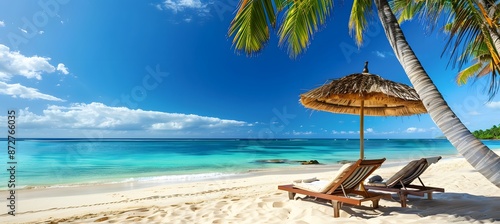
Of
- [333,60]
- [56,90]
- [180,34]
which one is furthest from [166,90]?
[333,60]

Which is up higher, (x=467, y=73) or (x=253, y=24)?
(x=467, y=73)

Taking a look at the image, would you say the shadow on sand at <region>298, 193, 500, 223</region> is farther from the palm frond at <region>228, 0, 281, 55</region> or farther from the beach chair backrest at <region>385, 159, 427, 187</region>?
the palm frond at <region>228, 0, 281, 55</region>

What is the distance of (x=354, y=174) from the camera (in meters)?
3.95

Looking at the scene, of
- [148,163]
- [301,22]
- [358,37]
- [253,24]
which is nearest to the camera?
[253,24]

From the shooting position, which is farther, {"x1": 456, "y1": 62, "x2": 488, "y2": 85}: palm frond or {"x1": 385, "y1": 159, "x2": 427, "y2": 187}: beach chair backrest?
{"x1": 456, "y1": 62, "x2": 488, "y2": 85}: palm frond

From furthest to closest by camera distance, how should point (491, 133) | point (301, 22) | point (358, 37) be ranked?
point (491, 133) < point (358, 37) < point (301, 22)

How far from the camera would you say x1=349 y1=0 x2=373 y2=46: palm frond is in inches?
228

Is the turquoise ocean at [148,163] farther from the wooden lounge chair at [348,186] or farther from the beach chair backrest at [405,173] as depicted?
the beach chair backrest at [405,173]

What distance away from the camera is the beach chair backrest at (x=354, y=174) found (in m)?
3.84

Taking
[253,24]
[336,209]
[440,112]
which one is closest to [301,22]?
[253,24]

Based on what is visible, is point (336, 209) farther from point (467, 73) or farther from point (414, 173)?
point (467, 73)

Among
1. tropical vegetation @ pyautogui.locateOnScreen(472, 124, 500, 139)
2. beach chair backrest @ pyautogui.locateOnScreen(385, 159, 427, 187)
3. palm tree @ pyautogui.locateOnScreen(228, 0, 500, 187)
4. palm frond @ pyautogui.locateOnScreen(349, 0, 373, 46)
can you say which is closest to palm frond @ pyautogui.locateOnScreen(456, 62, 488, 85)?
palm frond @ pyautogui.locateOnScreen(349, 0, 373, 46)

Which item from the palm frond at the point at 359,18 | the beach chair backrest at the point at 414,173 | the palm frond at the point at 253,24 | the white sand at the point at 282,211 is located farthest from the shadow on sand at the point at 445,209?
the palm frond at the point at 359,18

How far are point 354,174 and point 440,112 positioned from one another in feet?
5.09
